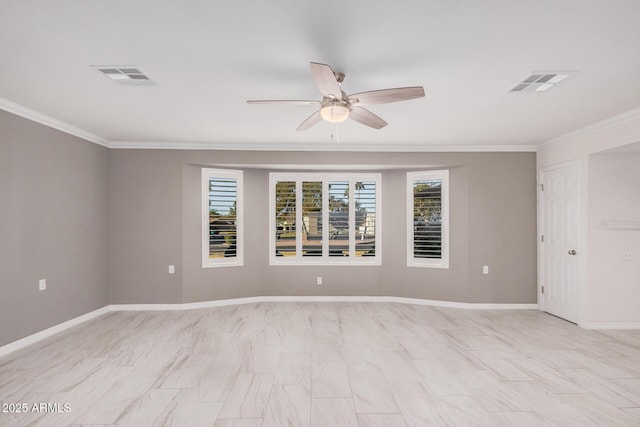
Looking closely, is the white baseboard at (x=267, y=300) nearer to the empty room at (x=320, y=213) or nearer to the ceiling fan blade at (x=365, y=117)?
the empty room at (x=320, y=213)

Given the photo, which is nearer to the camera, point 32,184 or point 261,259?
point 32,184

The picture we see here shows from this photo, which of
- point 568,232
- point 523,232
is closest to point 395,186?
point 523,232

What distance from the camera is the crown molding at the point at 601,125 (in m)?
3.73

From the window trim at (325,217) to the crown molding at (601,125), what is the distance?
265cm

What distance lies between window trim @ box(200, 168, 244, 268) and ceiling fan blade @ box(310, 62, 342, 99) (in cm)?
353

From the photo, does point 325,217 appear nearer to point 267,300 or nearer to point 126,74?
point 267,300

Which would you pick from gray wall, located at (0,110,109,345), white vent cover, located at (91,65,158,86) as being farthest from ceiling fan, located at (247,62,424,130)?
gray wall, located at (0,110,109,345)

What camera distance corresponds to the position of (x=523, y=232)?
5.43 metres

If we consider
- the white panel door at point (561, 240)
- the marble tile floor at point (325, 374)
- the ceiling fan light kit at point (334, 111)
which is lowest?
the marble tile floor at point (325, 374)

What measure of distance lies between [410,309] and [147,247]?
4186 millimetres

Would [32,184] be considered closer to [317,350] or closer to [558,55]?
[317,350]

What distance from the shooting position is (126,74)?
2830mm

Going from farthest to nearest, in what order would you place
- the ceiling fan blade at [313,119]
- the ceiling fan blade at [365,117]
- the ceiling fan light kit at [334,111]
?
the ceiling fan blade at [313,119]
the ceiling fan blade at [365,117]
the ceiling fan light kit at [334,111]

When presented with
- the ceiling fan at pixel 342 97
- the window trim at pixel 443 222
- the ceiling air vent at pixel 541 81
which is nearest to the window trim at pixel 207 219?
the window trim at pixel 443 222
